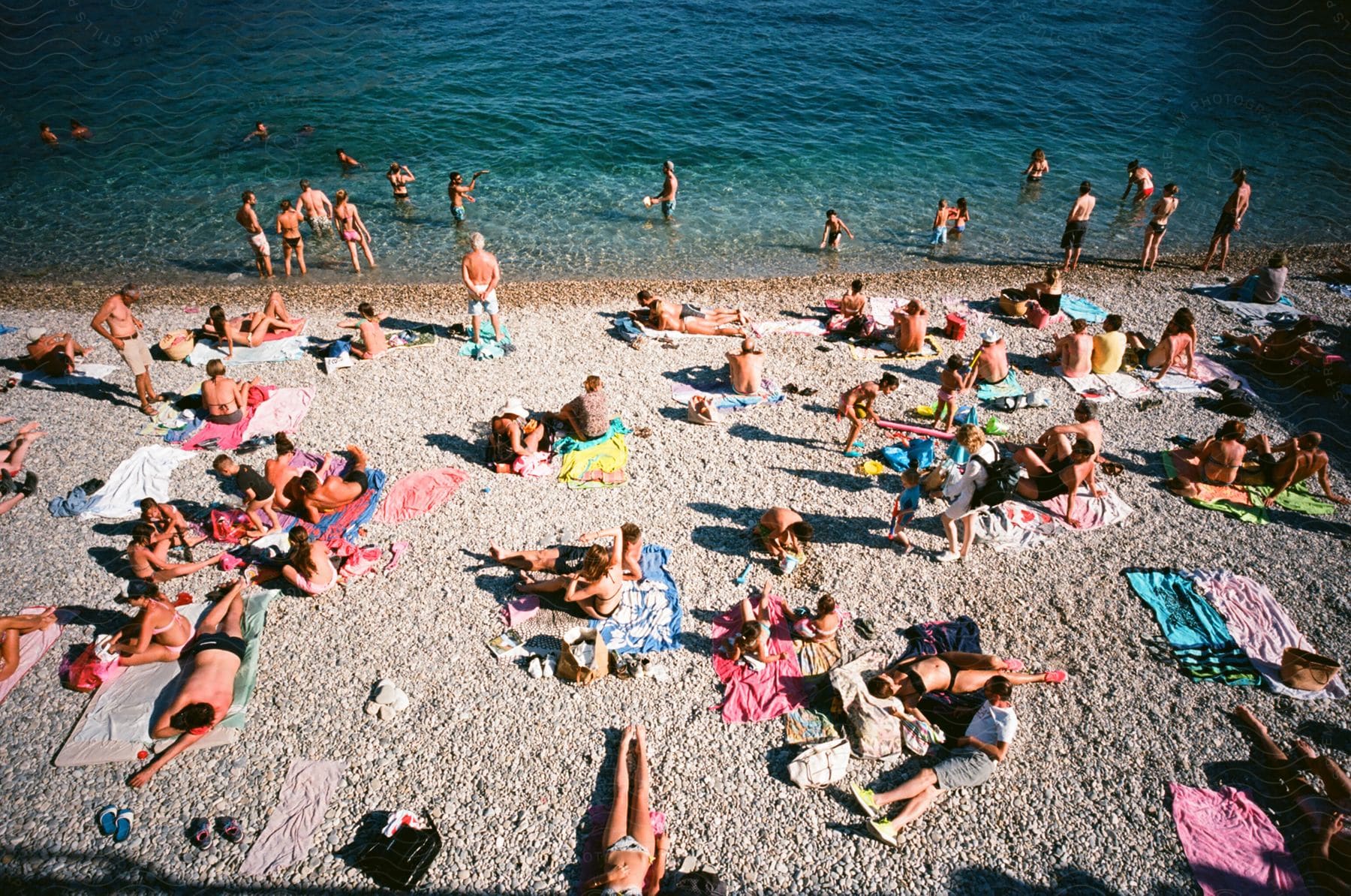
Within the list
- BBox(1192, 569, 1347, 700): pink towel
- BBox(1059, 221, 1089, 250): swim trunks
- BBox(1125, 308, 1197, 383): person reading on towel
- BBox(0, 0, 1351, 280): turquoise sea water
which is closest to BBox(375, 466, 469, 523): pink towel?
BBox(0, 0, 1351, 280): turquoise sea water

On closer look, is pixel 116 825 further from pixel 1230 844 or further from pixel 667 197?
pixel 667 197

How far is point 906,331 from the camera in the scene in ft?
45.0

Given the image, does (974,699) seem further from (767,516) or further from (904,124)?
(904,124)

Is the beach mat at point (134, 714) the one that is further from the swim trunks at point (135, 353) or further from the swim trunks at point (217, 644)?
the swim trunks at point (135, 353)

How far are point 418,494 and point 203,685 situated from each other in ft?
12.0

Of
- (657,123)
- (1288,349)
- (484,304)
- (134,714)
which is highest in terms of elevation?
(657,123)

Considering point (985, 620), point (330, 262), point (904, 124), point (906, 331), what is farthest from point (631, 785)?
point (904, 124)

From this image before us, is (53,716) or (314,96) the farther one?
(314,96)

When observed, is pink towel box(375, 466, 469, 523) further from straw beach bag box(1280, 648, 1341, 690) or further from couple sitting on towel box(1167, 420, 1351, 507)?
couple sitting on towel box(1167, 420, 1351, 507)

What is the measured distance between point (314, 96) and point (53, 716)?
1105 inches

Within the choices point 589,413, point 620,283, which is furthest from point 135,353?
point 620,283

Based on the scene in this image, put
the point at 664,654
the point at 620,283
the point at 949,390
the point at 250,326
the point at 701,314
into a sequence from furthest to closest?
the point at 620,283 < the point at 701,314 < the point at 250,326 < the point at 949,390 < the point at 664,654

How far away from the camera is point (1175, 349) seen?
12.9 metres

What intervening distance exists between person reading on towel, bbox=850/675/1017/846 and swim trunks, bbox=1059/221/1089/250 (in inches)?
549
